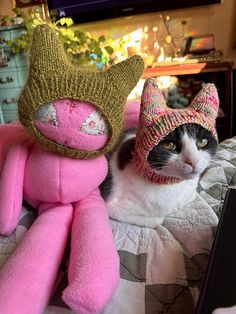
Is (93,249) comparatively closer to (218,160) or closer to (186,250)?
(186,250)

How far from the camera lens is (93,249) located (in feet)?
1.15

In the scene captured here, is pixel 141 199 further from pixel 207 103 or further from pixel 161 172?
pixel 207 103

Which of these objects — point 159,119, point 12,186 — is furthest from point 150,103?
point 12,186

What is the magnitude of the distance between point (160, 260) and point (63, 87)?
0.89 ft

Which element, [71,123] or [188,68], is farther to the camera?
[188,68]

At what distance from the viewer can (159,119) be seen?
429mm

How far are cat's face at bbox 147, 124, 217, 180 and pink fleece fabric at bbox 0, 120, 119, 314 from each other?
0.30 ft

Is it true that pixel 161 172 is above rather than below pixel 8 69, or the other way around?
below

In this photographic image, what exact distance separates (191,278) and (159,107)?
0.25 m

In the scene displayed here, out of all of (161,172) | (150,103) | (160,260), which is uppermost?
(150,103)

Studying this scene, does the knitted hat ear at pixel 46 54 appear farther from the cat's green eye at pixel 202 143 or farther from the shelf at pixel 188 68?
the shelf at pixel 188 68

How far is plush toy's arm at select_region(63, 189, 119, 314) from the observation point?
0.29m

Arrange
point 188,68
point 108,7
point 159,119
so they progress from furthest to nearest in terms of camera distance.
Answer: point 108,7, point 188,68, point 159,119

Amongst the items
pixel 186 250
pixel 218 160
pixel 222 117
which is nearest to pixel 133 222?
pixel 186 250
